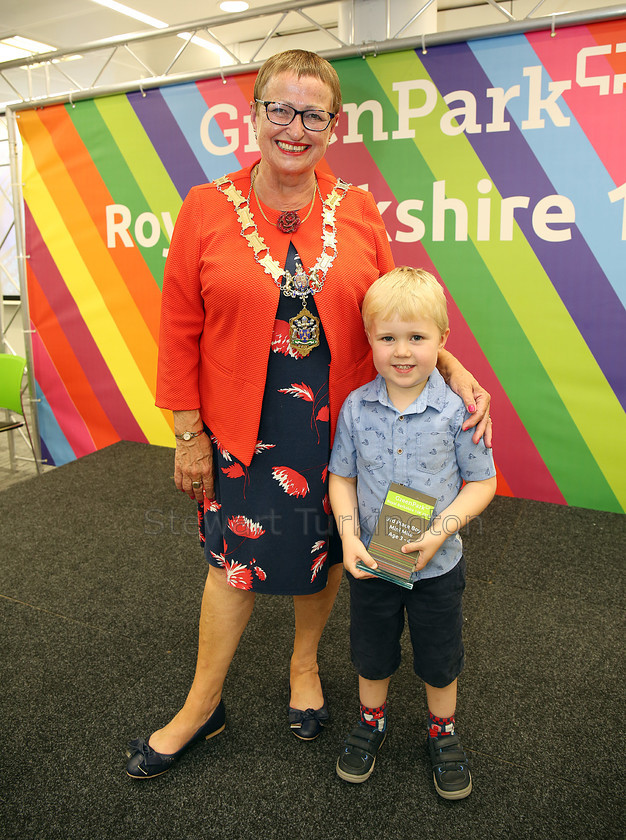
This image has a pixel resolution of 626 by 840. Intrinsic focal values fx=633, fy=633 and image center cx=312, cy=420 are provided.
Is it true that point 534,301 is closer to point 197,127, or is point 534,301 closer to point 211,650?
point 197,127

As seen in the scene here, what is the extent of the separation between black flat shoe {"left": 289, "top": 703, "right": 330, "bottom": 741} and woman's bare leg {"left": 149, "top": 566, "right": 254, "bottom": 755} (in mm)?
236

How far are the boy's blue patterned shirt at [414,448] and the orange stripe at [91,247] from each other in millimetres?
2692

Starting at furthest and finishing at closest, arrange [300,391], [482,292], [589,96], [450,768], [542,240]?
[482,292] < [542,240] < [589,96] < [450,768] < [300,391]

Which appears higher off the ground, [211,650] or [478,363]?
[478,363]

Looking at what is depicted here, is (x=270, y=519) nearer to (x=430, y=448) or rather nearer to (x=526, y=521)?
(x=430, y=448)

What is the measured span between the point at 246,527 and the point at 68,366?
3061 millimetres

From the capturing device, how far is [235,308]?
4.40 ft

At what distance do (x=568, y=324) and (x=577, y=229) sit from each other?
0.42m

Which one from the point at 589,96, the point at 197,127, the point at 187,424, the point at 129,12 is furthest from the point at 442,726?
the point at 129,12

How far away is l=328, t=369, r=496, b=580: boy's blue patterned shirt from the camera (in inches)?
52.1

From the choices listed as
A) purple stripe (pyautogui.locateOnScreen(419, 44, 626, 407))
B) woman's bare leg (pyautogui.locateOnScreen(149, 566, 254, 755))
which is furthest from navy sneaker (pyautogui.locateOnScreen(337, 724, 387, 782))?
purple stripe (pyautogui.locateOnScreen(419, 44, 626, 407))

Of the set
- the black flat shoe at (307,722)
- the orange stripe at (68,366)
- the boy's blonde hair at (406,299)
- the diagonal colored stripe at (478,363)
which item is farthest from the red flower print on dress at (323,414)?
the orange stripe at (68,366)

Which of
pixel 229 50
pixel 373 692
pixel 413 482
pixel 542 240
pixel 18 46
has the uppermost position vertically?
pixel 18 46

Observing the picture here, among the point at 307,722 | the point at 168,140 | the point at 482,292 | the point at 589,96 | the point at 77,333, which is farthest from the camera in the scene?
the point at 77,333
